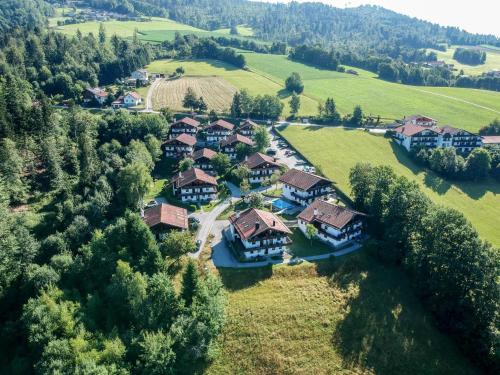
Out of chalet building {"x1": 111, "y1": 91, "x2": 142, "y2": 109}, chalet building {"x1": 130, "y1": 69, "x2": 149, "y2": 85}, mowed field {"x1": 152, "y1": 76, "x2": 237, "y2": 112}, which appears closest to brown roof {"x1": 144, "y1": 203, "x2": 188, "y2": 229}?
mowed field {"x1": 152, "y1": 76, "x2": 237, "y2": 112}

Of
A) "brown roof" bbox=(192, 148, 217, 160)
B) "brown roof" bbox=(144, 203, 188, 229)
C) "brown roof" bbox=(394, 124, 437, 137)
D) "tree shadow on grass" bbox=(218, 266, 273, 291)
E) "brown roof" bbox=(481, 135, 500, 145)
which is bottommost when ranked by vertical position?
"tree shadow on grass" bbox=(218, 266, 273, 291)

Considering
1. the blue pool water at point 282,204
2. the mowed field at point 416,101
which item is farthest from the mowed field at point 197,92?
the blue pool water at point 282,204

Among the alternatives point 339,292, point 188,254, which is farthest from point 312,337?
point 188,254

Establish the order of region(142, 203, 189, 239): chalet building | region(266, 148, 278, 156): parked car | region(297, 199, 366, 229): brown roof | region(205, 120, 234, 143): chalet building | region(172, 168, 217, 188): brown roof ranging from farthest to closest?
1. region(205, 120, 234, 143): chalet building
2. region(266, 148, 278, 156): parked car
3. region(172, 168, 217, 188): brown roof
4. region(297, 199, 366, 229): brown roof
5. region(142, 203, 189, 239): chalet building

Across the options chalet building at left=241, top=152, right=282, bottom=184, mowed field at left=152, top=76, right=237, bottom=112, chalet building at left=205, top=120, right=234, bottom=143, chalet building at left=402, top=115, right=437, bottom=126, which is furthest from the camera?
mowed field at left=152, top=76, right=237, bottom=112

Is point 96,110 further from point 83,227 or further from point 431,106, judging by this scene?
point 431,106

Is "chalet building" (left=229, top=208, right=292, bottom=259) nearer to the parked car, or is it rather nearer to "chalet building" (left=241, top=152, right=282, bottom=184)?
"chalet building" (left=241, top=152, right=282, bottom=184)

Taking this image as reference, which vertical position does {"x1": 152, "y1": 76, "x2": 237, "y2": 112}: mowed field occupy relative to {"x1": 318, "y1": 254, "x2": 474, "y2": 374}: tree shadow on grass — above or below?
above

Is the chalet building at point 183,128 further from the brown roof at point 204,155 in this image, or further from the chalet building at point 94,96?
the chalet building at point 94,96

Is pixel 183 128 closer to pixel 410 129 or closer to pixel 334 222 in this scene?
pixel 334 222
